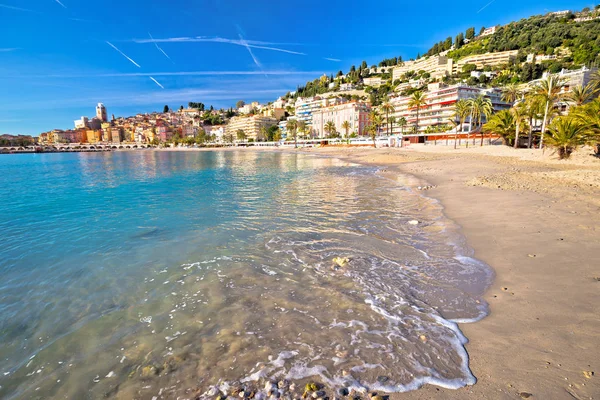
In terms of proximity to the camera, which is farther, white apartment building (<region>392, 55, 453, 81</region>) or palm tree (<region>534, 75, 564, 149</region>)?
white apartment building (<region>392, 55, 453, 81</region>)

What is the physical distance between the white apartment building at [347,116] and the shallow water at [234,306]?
114311mm

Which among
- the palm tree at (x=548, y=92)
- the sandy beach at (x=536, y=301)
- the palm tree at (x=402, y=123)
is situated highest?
the palm tree at (x=402, y=123)

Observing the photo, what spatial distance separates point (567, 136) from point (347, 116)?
10366 centimetres

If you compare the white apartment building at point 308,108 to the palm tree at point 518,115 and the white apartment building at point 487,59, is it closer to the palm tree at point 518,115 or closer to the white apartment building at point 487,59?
the white apartment building at point 487,59

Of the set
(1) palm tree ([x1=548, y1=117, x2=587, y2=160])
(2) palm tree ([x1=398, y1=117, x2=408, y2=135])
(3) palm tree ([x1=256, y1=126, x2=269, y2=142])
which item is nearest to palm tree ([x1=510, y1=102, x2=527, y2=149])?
(1) palm tree ([x1=548, y1=117, x2=587, y2=160])

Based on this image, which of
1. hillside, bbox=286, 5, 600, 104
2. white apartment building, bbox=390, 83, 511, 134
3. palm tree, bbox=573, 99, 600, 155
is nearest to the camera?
palm tree, bbox=573, 99, 600, 155

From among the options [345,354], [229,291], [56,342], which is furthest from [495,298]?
[56,342]

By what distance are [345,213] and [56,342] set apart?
384 inches

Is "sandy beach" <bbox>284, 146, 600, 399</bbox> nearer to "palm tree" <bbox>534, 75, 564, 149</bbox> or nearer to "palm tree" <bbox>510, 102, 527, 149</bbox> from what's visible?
"palm tree" <bbox>534, 75, 564, 149</bbox>

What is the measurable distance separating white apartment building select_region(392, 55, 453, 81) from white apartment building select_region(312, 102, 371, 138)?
6650 centimetres

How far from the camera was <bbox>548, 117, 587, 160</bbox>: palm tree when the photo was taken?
74.3ft

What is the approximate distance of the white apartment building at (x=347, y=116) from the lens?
390 feet

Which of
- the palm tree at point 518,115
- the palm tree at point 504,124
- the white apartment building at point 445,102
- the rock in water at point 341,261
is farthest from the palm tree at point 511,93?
the rock in water at point 341,261

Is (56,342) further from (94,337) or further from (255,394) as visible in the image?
(255,394)
